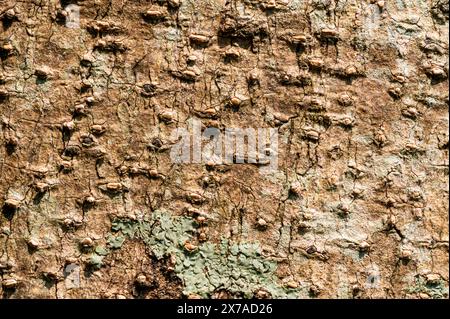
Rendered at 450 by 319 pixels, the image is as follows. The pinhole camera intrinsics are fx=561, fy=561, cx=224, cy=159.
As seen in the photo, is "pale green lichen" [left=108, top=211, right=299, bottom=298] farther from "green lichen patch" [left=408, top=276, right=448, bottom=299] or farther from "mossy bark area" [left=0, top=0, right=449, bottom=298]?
"green lichen patch" [left=408, top=276, right=448, bottom=299]

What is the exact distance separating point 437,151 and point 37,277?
1114 mm

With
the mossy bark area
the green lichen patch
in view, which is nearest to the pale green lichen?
the mossy bark area

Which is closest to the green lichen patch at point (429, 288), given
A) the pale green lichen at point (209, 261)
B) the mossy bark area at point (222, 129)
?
the mossy bark area at point (222, 129)

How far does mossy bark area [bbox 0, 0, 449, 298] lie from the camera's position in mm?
1452

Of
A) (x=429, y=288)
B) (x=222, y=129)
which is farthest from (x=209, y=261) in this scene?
(x=429, y=288)

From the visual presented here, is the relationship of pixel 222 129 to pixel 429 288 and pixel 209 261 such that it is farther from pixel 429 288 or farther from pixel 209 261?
pixel 429 288

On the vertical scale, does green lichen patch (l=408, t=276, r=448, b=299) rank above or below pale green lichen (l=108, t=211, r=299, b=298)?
below

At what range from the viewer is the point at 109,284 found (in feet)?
4.87

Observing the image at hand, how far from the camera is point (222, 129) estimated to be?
1478 millimetres

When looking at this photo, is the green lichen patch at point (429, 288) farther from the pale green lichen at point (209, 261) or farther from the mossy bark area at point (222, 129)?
the pale green lichen at point (209, 261)

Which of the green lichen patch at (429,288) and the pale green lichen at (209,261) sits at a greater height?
the pale green lichen at (209,261)

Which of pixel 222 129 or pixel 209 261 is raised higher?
pixel 222 129

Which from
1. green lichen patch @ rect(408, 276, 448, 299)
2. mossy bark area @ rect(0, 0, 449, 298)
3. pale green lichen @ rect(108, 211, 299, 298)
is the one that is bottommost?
green lichen patch @ rect(408, 276, 448, 299)

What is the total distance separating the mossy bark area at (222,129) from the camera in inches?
57.2
